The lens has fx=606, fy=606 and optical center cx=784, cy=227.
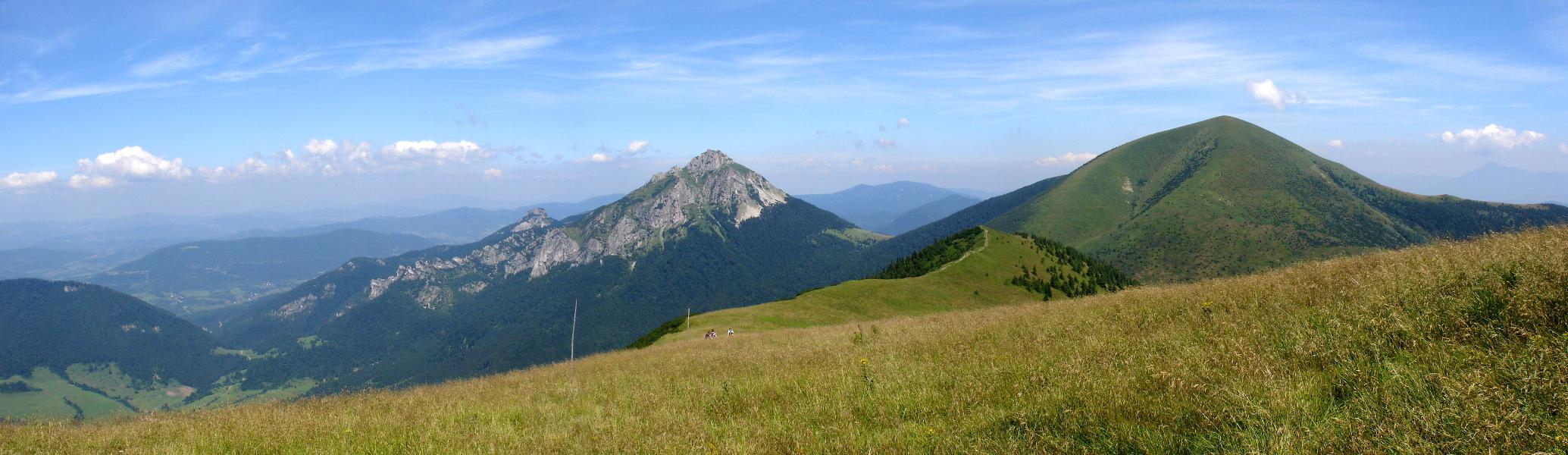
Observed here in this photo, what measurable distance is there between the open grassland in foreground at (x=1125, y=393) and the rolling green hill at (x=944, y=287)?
27.7 metres

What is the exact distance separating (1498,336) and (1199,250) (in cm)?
A: 23374

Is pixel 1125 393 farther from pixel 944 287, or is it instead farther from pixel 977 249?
pixel 977 249

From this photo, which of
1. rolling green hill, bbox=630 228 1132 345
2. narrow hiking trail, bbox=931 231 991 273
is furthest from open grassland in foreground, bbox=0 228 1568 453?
narrow hiking trail, bbox=931 231 991 273

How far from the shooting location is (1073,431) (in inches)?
211

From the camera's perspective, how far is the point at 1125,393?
573cm

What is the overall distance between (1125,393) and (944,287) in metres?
68.9

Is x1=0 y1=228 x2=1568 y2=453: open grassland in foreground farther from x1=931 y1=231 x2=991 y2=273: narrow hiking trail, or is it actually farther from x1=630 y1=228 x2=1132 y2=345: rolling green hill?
x1=931 y1=231 x2=991 y2=273: narrow hiking trail

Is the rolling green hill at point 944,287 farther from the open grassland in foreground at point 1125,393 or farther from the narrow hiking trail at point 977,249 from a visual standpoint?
the open grassland in foreground at point 1125,393

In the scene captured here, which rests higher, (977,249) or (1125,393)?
(1125,393)

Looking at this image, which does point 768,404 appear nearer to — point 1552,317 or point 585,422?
point 585,422

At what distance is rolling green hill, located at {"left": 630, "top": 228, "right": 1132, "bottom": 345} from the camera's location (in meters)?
46.8

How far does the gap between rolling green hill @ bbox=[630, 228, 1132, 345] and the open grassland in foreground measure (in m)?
27.7

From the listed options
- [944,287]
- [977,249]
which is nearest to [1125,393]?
[944,287]

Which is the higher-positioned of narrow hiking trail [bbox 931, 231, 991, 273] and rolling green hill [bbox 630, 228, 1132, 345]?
narrow hiking trail [bbox 931, 231, 991, 273]
